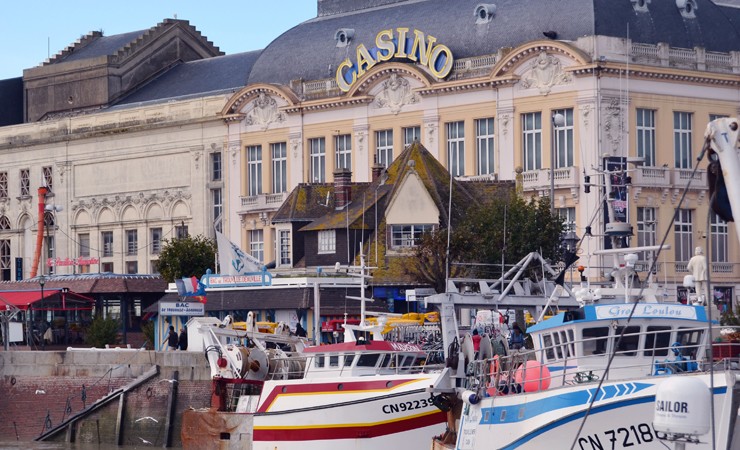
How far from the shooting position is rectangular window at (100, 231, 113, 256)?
119 m

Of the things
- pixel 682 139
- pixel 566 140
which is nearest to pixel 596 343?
pixel 566 140

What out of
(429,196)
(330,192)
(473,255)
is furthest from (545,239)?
(330,192)

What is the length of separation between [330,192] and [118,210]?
2867cm

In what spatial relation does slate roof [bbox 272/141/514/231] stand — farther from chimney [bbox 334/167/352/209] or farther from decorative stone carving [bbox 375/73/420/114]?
decorative stone carving [bbox 375/73/420/114]

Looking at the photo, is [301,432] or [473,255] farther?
[473,255]

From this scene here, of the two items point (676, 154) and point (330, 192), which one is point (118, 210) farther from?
point (676, 154)

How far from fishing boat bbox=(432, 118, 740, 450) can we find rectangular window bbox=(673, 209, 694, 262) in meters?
47.2

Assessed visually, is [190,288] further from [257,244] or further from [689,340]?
[689,340]

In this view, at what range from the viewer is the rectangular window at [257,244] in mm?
108812

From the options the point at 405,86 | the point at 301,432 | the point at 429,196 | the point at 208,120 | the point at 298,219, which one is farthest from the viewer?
the point at 208,120

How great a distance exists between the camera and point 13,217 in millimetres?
123562

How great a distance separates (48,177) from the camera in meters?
122

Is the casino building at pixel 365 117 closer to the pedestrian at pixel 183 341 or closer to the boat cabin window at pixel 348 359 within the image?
the pedestrian at pixel 183 341

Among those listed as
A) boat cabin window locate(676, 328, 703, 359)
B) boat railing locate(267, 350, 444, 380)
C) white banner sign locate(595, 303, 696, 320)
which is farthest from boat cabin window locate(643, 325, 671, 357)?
boat railing locate(267, 350, 444, 380)
